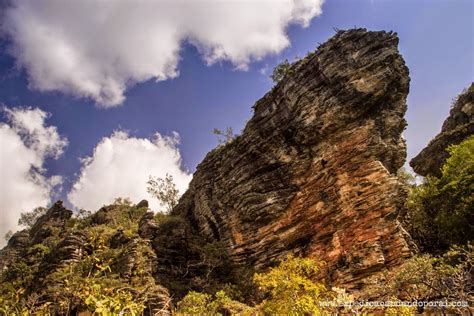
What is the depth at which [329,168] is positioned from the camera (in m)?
34.6

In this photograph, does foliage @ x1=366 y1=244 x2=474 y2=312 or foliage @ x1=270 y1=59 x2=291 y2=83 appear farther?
foliage @ x1=270 y1=59 x2=291 y2=83

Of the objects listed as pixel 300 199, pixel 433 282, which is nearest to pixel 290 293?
pixel 433 282

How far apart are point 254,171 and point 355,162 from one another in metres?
12.3

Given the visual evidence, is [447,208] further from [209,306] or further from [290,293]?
[209,306]

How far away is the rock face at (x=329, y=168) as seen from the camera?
3059 centimetres

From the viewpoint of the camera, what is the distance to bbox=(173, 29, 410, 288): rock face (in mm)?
30594

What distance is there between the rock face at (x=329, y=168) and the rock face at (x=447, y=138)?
12713mm

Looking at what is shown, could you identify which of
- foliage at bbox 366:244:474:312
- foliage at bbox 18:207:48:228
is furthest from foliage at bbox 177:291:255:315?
foliage at bbox 18:207:48:228

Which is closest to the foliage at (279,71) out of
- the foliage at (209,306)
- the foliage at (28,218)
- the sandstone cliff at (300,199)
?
the sandstone cliff at (300,199)

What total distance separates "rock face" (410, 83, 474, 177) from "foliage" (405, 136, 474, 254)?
6585 millimetres

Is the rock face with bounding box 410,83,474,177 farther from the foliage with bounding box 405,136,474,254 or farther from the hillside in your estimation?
the hillside

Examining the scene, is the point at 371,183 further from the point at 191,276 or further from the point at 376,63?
the point at 191,276

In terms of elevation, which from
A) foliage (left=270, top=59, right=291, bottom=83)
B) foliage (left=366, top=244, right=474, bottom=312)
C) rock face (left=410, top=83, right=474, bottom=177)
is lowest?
foliage (left=366, top=244, right=474, bottom=312)

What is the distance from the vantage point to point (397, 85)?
1427 inches
